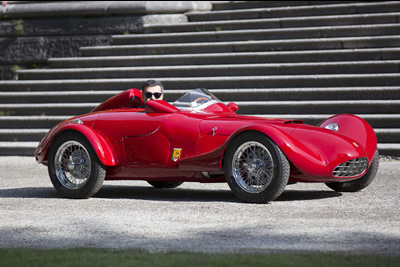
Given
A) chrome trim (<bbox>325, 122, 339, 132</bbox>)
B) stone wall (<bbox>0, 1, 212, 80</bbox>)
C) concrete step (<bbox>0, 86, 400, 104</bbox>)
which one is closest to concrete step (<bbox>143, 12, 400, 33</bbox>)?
stone wall (<bbox>0, 1, 212, 80</bbox>)

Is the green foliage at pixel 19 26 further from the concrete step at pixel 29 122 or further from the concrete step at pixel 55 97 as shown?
the concrete step at pixel 29 122

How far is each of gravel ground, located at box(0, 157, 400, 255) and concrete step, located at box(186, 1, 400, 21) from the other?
677 centimetres

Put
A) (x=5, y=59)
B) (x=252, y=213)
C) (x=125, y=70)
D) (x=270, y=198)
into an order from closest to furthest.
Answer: (x=252, y=213), (x=270, y=198), (x=125, y=70), (x=5, y=59)

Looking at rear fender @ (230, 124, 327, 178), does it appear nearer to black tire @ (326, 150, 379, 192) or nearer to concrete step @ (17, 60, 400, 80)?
black tire @ (326, 150, 379, 192)

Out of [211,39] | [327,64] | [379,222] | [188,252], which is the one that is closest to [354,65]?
[327,64]

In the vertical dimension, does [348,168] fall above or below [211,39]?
below

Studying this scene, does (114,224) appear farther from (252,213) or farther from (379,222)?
(379,222)

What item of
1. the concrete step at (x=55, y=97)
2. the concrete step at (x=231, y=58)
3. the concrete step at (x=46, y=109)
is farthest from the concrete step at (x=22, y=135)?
the concrete step at (x=231, y=58)

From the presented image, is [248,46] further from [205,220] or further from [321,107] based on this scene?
[205,220]

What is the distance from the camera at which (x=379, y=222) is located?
558 centimetres

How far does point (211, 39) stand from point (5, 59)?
472 centimetres

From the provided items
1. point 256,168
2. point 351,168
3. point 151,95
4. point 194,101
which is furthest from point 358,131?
point 151,95

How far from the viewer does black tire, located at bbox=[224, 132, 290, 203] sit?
652cm

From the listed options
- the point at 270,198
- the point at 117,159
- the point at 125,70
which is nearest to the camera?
the point at 270,198
